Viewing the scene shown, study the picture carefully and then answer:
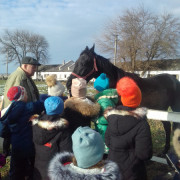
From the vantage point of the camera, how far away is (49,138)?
2.19 meters

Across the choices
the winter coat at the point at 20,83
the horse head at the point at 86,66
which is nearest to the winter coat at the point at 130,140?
the horse head at the point at 86,66

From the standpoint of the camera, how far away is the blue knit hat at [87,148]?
139 centimetres

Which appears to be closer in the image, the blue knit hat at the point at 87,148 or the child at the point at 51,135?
the blue knit hat at the point at 87,148

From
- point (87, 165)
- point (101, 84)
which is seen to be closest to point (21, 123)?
point (101, 84)

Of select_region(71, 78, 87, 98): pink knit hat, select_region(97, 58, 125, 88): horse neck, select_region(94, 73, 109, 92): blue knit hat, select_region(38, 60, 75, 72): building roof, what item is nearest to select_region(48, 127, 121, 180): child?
select_region(71, 78, 87, 98): pink knit hat

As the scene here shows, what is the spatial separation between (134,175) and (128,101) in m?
0.78

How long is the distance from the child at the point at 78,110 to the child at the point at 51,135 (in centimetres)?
23

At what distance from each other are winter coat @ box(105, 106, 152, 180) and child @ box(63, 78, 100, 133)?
0.37 meters

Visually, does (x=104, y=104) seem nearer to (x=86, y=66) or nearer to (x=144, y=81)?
(x=86, y=66)

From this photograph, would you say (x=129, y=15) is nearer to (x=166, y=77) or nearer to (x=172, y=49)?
(x=172, y=49)

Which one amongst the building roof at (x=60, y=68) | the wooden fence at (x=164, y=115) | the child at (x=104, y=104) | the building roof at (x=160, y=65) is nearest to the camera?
the child at (x=104, y=104)

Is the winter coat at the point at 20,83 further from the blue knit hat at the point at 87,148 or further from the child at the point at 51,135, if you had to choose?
the blue knit hat at the point at 87,148

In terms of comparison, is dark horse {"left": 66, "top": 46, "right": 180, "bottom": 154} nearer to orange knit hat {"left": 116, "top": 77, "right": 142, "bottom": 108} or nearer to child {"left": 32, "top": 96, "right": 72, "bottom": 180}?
child {"left": 32, "top": 96, "right": 72, "bottom": 180}

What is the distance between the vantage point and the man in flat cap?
3459mm
